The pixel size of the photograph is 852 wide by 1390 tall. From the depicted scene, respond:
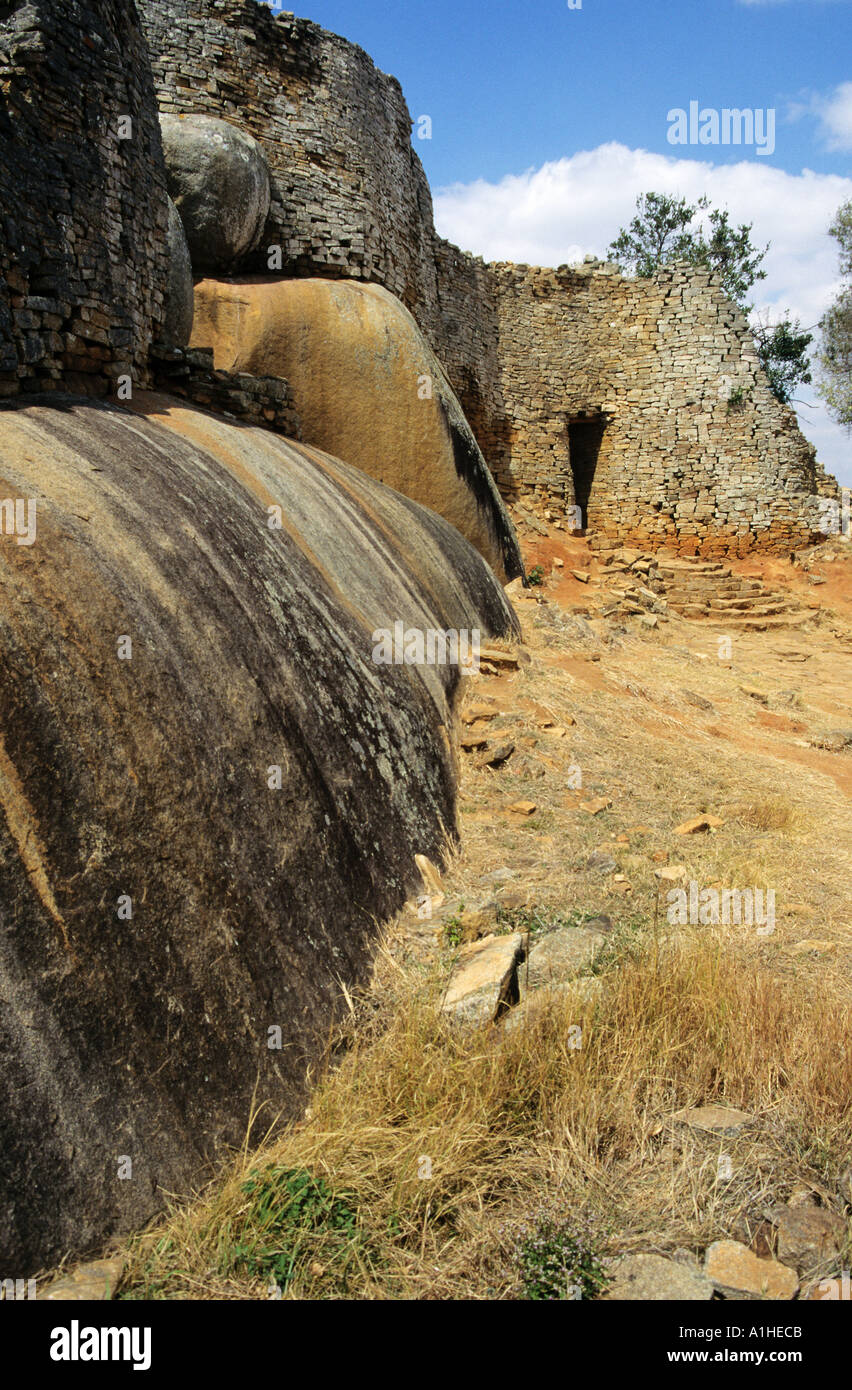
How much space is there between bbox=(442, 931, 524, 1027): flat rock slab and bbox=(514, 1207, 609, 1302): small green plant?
32.0 inches

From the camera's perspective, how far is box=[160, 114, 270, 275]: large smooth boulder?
859 centimetres

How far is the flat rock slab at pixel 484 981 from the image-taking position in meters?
3.39

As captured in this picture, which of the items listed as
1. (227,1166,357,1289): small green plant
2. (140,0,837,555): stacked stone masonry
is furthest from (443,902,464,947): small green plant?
(140,0,837,555): stacked stone masonry

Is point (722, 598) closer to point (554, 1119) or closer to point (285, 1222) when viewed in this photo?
point (554, 1119)

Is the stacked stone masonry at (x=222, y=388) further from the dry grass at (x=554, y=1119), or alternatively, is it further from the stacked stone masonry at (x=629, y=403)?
the stacked stone masonry at (x=629, y=403)

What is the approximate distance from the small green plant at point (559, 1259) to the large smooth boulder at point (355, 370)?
7486 millimetres

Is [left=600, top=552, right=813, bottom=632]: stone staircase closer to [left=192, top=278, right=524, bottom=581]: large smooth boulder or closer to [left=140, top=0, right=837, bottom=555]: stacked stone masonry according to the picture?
[left=140, top=0, right=837, bottom=555]: stacked stone masonry

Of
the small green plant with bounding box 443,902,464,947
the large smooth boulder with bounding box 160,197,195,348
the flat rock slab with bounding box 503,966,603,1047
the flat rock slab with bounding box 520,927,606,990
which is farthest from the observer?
the large smooth boulder with bounding box 160,197,195,348

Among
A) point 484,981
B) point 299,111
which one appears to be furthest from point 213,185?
point 484,981

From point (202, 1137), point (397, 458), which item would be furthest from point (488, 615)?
point (202, 1137)

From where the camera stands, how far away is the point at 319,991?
3301 millimetres

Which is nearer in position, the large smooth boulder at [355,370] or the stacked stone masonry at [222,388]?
the stacked stone masonry at [222,388]

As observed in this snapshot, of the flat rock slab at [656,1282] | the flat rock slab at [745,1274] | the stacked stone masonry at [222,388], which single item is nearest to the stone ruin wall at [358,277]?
the stacked stone masonry at [222,388]
